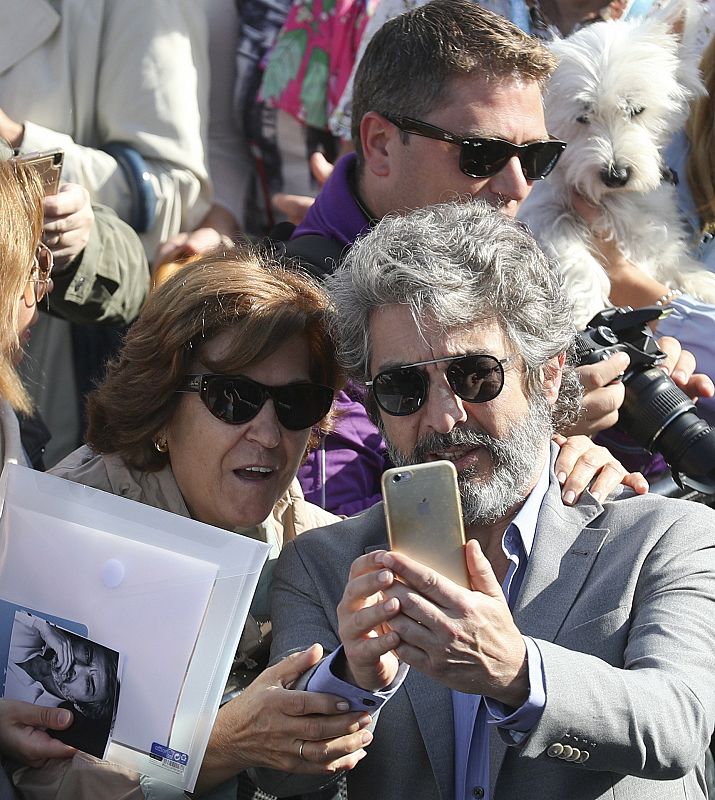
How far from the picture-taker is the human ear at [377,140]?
11.8 feet

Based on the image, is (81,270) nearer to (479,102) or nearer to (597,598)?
(479,102)

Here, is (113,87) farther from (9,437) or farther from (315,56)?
(9,437)

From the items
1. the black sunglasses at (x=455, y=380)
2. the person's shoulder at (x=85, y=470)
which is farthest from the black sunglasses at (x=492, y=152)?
the person's shoulder at (x=85, y=470)

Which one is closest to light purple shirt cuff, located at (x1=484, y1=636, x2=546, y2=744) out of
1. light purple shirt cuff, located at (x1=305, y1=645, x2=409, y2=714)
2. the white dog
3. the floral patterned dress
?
light purple shirt cuff, located at (x1=305, y1=645, x2=409, y2=714)

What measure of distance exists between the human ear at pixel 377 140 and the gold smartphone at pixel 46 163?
1.00 meters

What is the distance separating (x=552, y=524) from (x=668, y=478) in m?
0.87

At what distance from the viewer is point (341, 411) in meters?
3.27

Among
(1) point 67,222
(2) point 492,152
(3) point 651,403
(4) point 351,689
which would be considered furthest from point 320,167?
(4) point 351,689

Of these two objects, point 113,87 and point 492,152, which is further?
point 113,87

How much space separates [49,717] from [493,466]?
1061 millimetres

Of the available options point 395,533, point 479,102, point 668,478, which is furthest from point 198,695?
point 479,102

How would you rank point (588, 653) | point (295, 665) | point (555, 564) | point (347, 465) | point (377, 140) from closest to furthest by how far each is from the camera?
point (295, 665), point (588, 653), point (555, 564), point (347, 465), point (377, 140)

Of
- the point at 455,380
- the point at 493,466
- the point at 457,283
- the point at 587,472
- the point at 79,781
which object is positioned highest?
the point at 457,283

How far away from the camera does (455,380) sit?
8.56 feet
